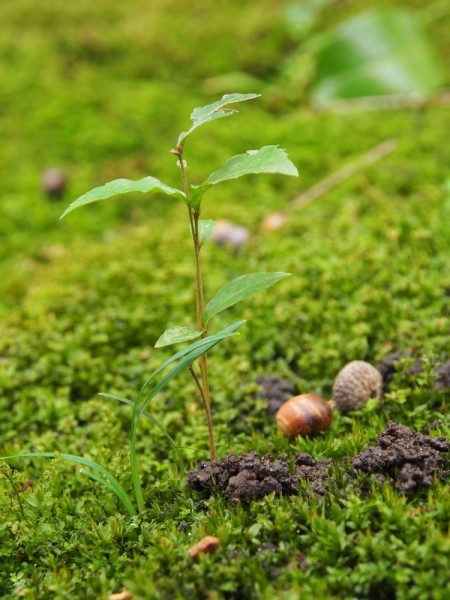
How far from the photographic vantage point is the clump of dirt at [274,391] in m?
2.15

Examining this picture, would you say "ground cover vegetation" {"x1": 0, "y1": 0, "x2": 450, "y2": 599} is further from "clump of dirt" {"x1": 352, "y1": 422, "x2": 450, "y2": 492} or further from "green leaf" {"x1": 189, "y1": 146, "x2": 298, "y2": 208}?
"green leaf" {"x1": 189, "y1": 146, "x2": 298, "y2": 208}

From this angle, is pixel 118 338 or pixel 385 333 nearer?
pixel 385 333

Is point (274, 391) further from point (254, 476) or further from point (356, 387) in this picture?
point (254, 476)

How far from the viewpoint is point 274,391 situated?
2.20 m

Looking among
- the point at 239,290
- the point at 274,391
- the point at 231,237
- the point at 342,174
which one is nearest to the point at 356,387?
the point at 274,391

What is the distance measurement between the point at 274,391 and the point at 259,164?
3.31ft

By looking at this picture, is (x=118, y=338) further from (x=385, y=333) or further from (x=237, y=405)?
(x=385, y=333)

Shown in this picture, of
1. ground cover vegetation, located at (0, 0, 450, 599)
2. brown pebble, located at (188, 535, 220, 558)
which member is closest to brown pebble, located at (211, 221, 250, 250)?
ground cover vegetation, located at (0, 0, 450, 599)

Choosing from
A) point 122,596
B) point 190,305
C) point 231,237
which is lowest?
point 122,596

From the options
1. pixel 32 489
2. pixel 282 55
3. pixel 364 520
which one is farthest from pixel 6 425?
pixel 282 55

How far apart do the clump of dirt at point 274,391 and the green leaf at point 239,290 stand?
0.63 metres

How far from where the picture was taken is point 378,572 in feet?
4.24

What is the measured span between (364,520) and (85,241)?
2512mm

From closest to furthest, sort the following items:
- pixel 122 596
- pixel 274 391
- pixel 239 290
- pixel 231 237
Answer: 1. pixel 122 596
2. pixel 239 290
3. pixel 274 391
4. pixel 231 237
